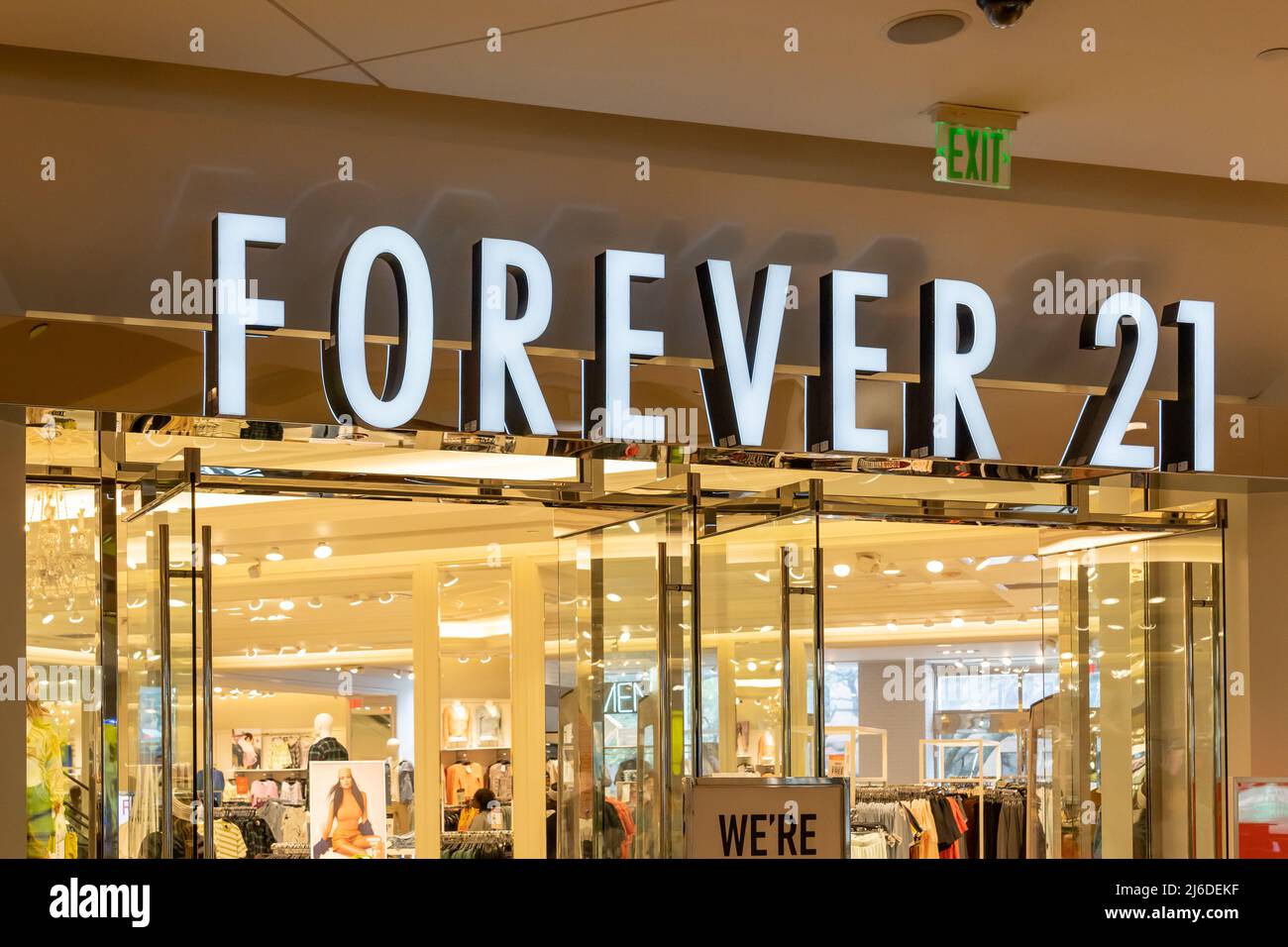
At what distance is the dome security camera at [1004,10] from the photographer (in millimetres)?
3643

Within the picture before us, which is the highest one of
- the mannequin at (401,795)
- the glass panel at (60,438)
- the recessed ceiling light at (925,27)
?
the recessed ceiling light at (925,27)

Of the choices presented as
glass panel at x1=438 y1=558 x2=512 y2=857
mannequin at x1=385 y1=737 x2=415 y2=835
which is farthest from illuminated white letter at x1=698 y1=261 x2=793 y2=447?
mannequin at x1=385 y1=737 x2=415 y2=835

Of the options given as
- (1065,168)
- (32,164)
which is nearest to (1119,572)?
(1065,168)

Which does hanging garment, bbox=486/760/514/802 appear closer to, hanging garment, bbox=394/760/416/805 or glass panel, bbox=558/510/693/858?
hanging garment, bbox=394/760/416/805

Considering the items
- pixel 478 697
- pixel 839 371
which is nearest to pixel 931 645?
pixel 478 697

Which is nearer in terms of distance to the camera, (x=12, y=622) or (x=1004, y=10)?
(x=1004, y=10)

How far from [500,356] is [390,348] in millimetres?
315

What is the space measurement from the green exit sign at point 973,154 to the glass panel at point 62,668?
9.27 ft

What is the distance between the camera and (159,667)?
416 cm

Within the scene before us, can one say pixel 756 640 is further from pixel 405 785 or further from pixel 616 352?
pixel 405 785

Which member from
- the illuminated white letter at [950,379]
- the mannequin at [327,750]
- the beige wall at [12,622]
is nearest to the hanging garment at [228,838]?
the mannequin at [327,750]

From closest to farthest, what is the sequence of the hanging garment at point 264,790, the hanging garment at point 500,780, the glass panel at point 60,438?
the glass panel at point 60,438 < the hanging garment at point 500,780 < the hanging garment at point 264,790

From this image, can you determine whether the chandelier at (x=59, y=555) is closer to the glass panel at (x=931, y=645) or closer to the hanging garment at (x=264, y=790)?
the glass panel at (x=931, y=645)
